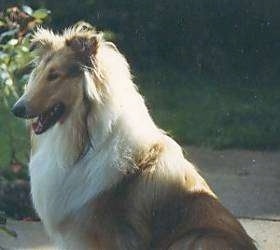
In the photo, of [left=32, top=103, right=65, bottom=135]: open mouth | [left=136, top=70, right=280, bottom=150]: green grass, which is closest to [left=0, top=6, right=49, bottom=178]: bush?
[left=32, top=103, right=65, bottom=135]: open mouth

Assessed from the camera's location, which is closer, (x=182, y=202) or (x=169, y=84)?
(x=182, y=202)

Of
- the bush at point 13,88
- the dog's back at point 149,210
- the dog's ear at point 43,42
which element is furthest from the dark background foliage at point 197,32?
the dog's back at point 149,210

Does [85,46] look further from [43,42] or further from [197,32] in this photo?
[197,32]

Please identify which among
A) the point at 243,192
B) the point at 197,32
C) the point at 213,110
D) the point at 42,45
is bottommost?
the point at 213,110

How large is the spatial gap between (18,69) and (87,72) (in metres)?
1.85

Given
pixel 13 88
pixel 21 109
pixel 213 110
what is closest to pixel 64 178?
pixel 21 109

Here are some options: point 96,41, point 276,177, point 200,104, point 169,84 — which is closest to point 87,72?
point 96,41

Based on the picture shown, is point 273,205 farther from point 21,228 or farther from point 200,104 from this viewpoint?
point 200,104

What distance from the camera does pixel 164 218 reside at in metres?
4.97

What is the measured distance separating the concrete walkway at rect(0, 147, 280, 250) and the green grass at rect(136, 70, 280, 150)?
34cm

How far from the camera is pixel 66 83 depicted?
486cm

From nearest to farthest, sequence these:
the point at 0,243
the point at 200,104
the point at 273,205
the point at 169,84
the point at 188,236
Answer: the point at 188,236 < the point at 0,243 < the point at 273,205 < the point at 200,104 < the point at 169,84

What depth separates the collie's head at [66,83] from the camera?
485 centimetres

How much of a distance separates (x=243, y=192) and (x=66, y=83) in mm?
3112
